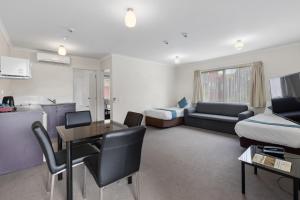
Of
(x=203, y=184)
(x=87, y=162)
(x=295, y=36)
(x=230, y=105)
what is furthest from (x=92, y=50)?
(x=295, y=36)

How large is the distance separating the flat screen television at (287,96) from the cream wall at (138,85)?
Result: 3619mm

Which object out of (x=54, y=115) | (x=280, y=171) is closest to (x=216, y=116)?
(x=280, y=171)

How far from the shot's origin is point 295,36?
10.4 ft

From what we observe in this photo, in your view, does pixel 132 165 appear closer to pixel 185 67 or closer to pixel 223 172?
pixel 223 172

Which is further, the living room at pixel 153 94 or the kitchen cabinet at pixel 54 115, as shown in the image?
the kitchen cabinet at pixel 54 115

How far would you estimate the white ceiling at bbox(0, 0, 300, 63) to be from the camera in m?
1.99

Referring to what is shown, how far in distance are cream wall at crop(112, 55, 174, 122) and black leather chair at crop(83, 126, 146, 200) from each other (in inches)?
122

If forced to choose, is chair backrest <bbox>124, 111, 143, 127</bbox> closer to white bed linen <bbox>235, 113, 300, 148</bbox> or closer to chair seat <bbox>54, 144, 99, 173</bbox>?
chair seat <bbox>54, 144, 99, 173</bbox>

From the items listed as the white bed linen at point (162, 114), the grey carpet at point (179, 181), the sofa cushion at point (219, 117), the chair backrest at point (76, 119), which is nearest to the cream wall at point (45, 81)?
the chair backrest at point (76, 119)

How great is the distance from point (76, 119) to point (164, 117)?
2691 millimetres

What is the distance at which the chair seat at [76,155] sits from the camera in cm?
158

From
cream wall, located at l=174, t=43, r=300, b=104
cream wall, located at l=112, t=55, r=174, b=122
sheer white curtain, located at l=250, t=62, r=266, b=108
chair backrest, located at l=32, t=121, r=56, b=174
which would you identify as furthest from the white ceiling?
chair backrest, located at l=32, t=121, r=56, b=174

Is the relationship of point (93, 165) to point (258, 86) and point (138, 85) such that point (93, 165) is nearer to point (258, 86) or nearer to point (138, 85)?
point (138, 85)

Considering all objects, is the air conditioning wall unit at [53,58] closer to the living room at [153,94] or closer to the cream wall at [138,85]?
the living room at [153,94]
